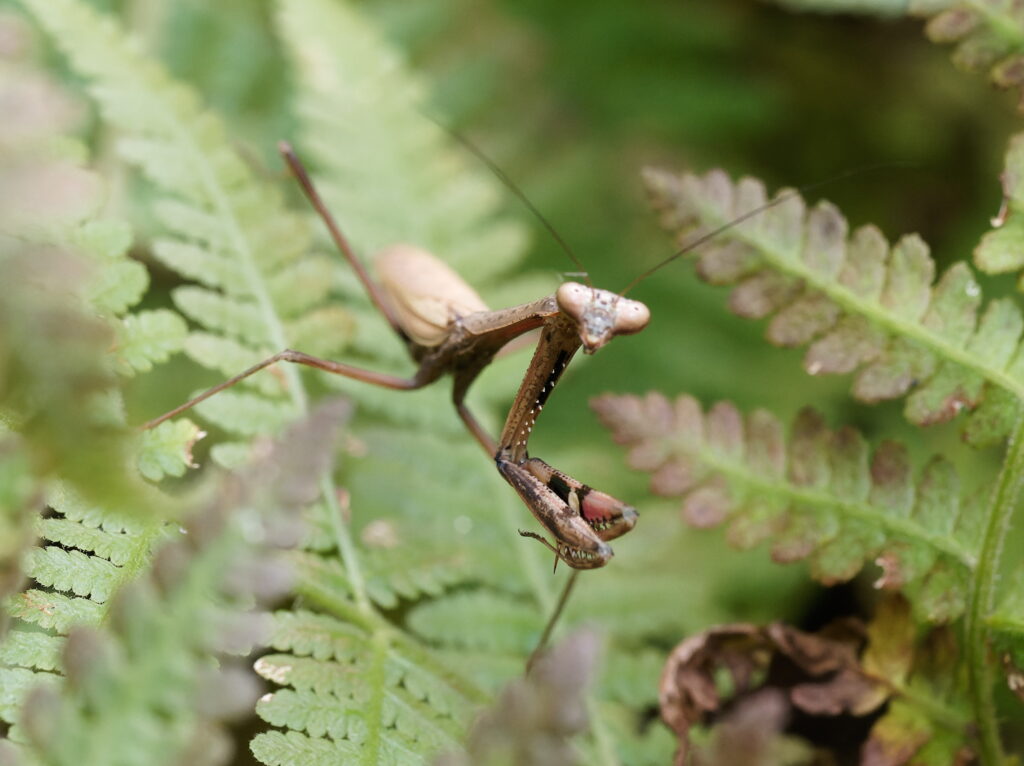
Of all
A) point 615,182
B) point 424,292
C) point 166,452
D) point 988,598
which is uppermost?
point 166,452

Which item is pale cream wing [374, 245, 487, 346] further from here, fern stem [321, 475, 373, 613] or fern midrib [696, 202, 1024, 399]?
fern midrib [696, 202, 1024, 399]

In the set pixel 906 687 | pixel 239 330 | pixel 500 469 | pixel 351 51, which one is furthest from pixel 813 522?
pixel 351 51

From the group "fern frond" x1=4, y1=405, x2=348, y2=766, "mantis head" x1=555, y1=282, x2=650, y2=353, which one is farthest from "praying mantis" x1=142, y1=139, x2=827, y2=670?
"fern frond" x1=4, y1=405, x2=348, y2=766

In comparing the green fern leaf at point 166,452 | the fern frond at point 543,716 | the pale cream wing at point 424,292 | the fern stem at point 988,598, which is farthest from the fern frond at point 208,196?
the fern stem at point 988,598

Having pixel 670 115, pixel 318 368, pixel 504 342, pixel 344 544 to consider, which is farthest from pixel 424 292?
pixel 670 115

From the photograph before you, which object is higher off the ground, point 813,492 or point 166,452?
point 166,452

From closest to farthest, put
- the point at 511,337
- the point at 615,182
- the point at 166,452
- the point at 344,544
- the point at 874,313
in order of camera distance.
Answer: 1. the point at 166,452
2. the point at 874,313
3. the point at 344,544
4. the point at 511,337
5. the point at 615,182

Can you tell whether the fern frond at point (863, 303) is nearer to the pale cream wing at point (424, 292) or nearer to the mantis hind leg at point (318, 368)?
the pale cream wing at point (424, 292)

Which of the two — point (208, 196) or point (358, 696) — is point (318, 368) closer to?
point (208, 196)
